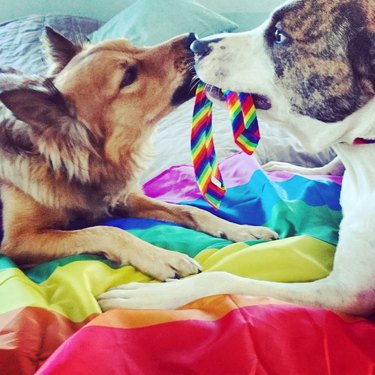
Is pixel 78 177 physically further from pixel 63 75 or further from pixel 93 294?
pixel 93 294

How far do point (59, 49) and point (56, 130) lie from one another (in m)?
0.33

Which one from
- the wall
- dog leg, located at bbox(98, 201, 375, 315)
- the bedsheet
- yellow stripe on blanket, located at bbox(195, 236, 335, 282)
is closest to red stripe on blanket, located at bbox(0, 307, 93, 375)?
the bedsheet

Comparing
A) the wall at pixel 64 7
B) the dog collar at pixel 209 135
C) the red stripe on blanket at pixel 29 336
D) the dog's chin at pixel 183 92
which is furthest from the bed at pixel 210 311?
the wall at pixel 64 7

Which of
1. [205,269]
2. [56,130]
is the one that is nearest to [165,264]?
[205,269]

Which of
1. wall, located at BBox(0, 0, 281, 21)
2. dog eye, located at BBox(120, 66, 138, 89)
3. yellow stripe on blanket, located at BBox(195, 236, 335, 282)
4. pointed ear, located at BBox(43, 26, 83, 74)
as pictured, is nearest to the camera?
yellow stripe on blanket, located at BBox(195, 236, 335, 282)

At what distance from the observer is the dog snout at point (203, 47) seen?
131 cm

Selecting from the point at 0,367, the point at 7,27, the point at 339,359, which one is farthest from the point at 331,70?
the point at 7,27

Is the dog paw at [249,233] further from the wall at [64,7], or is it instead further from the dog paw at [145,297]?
the wall at [64,7]

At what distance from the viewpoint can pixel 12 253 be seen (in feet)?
4.49

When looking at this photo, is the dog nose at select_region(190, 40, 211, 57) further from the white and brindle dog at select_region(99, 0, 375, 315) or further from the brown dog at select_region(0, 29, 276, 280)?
the brown dog at select_region(0, 29, 276, 280)

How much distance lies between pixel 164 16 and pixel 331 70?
183cm

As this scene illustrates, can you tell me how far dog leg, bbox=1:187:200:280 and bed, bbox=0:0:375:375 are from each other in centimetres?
3

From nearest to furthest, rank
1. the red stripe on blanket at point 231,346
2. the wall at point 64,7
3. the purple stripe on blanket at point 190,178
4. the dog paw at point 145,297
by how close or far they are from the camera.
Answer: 1. the red stripe on blanket at point 231,346
2. the dog paw at point 145,297
3. the purple stripe on blanket at point 190,178
4. the wall at point 64,7

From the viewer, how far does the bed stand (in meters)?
0.90
